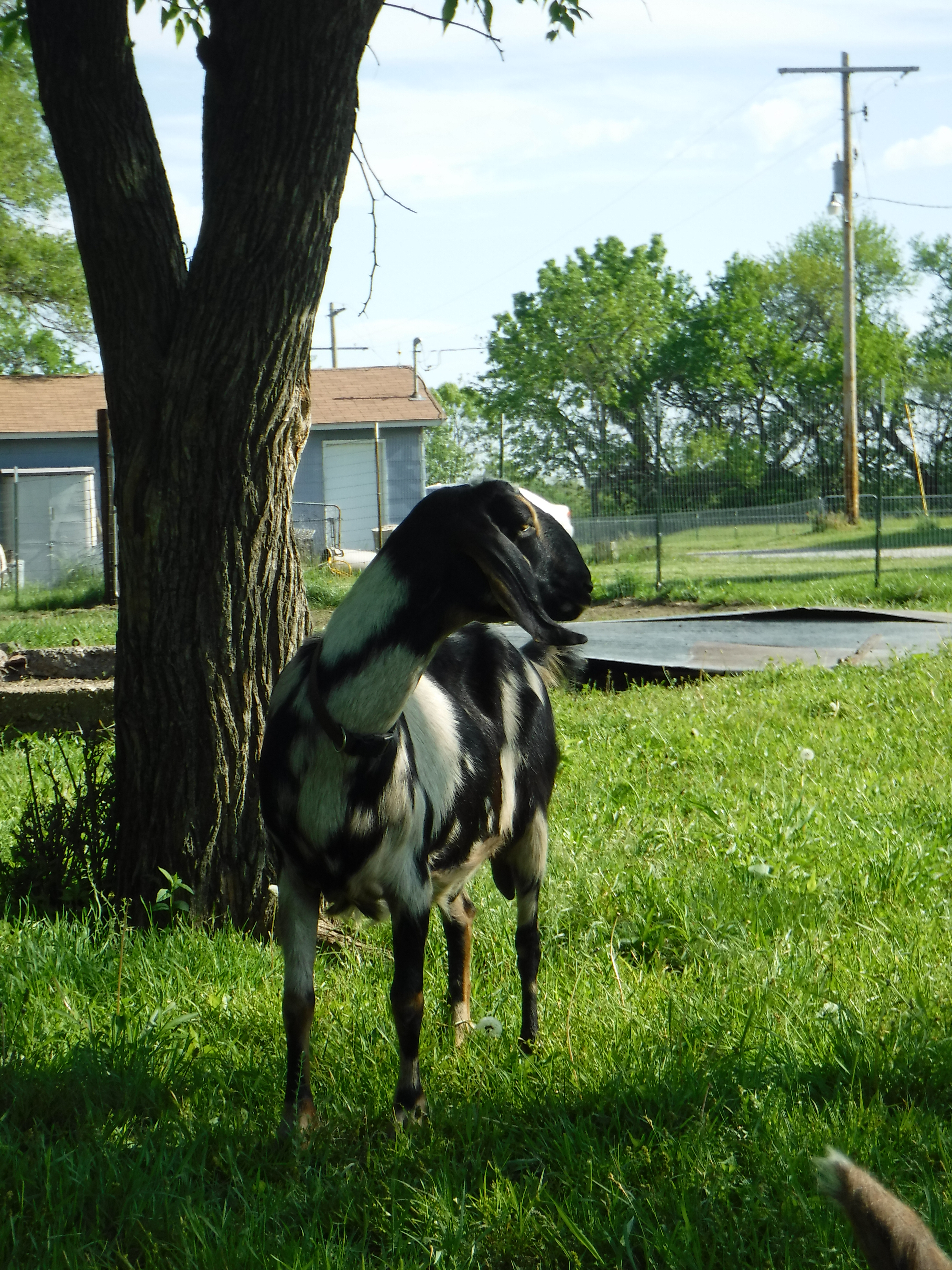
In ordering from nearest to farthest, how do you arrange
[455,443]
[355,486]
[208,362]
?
[208,362]
[355,486]
[455,443]

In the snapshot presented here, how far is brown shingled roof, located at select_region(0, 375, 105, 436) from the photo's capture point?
102 ft

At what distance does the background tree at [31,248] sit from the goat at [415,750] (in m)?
21.7

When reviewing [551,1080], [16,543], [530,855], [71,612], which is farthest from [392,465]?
[551,1080]

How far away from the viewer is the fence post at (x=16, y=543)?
17859 millimetres

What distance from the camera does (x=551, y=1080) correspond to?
3.00 m

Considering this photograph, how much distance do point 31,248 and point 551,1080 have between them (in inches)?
932

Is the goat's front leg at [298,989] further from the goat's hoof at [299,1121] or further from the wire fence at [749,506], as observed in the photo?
the wire fence at [749,506]

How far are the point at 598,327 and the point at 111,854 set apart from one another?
50.3m

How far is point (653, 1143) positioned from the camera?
106 inches

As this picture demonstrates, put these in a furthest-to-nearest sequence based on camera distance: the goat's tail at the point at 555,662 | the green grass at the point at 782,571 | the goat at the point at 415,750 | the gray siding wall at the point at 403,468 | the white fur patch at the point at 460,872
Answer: the gray siding wall at the point at 403,468, the green grass at the point at 782,571, the goat's tail at the point at 555,662, the white fur patch at the point at 460,872, the goat at the point at 415,750

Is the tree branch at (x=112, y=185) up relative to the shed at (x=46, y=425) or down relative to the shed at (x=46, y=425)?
down

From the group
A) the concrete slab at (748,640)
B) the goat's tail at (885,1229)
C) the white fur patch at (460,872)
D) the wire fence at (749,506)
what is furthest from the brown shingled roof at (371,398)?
the goat's tail at (885,1229)

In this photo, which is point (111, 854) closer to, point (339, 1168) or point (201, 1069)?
point (201, 1069)

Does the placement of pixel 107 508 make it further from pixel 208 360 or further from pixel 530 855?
pixel 530 855
